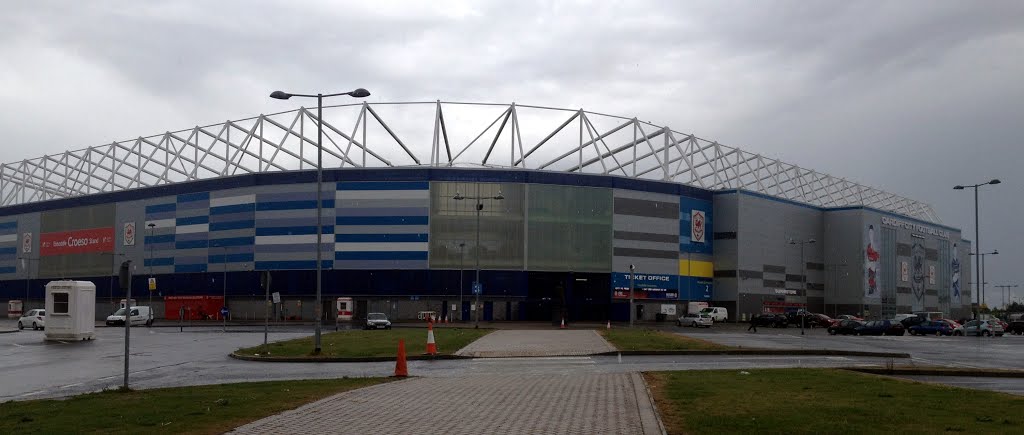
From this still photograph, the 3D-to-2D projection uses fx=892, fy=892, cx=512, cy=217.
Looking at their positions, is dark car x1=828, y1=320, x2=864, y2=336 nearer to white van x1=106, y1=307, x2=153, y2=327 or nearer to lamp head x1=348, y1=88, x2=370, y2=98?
lamp head x1=348, y1=88, x2=370, y2=98

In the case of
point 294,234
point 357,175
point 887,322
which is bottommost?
point 887,322

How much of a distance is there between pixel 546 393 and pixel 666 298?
8564 cm

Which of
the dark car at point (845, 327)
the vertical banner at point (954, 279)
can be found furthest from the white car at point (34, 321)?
the vertical banner at point (954, 279)

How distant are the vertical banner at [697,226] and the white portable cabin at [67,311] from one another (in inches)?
2954

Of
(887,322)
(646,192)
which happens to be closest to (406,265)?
(646,192)

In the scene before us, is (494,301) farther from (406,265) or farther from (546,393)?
(546,393)

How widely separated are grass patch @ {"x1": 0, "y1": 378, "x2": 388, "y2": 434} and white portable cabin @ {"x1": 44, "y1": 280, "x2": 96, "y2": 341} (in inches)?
1042

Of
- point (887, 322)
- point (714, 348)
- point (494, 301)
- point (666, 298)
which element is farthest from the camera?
point (666, 298)

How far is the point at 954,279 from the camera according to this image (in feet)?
479

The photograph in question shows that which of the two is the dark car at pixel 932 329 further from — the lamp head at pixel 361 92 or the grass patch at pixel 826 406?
the grass patch at pixel 826 406

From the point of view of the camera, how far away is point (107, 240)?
373 ft

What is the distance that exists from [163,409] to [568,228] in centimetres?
8405

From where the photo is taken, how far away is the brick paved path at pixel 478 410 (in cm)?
1264

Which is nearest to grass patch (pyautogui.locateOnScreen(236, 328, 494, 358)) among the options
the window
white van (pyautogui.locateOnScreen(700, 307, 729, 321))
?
the window
